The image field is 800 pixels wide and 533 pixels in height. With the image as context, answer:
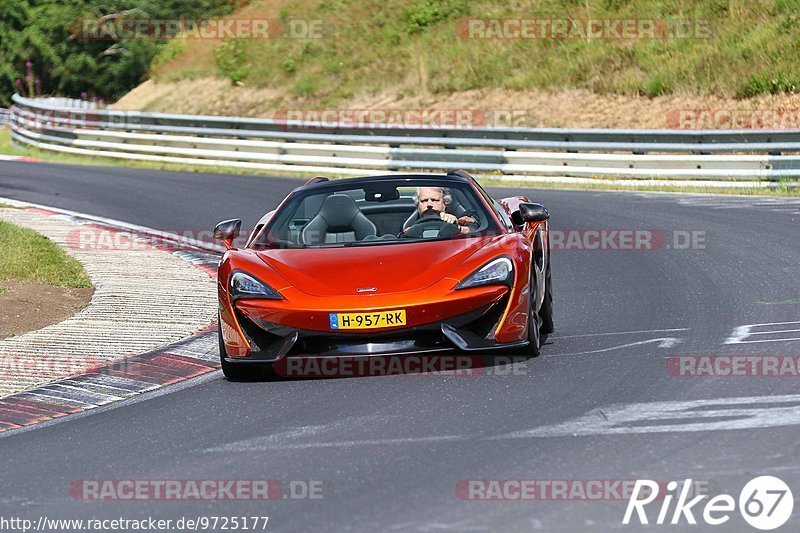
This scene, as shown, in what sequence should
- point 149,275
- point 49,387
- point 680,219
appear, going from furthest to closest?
point 680,219, point 149,275, point 49,387

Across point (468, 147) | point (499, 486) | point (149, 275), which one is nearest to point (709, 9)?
point (468, 147)

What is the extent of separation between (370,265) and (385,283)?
33 cm

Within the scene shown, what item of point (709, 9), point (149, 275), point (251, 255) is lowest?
point (149, 275)

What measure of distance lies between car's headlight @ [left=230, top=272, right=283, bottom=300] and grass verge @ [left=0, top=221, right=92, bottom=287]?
4941mm

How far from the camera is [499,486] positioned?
5.68 meters

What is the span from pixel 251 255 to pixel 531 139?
16.4 m

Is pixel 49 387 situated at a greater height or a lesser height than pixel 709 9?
lesser

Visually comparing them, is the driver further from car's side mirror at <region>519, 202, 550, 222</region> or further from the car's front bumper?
the car's front bumper

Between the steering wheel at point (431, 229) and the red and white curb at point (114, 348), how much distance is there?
5.50 ft

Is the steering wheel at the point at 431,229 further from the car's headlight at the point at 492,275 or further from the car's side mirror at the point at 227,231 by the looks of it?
the car's side mirror at the point at 227,231

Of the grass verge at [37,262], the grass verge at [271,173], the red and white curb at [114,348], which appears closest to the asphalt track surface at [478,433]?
the red and white curb at [114,348]

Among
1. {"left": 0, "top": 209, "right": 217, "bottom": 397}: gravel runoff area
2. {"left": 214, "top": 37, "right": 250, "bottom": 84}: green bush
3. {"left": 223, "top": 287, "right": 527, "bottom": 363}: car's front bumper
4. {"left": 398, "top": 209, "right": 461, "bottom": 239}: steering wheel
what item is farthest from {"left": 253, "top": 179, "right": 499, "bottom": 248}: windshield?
{"left": 214, "top": 37, "right": 250, "bottom": 84}: green bush

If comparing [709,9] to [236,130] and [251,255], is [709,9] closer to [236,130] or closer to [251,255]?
[236,130]

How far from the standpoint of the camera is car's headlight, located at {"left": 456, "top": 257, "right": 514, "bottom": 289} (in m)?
8.55
